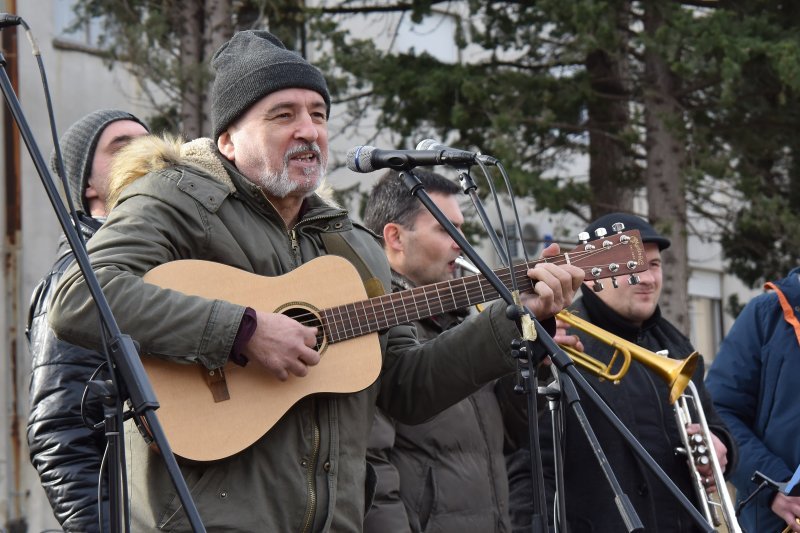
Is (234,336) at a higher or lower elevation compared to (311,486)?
higher

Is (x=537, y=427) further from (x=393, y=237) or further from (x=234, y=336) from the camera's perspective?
(x=393, y=237)

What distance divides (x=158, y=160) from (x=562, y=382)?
1496 mm

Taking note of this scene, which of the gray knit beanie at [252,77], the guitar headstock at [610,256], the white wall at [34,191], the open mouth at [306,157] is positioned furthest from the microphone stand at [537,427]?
the white wall at [34,191]

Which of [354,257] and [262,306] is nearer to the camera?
[262,306]

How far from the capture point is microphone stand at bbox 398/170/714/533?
3113 millimetres

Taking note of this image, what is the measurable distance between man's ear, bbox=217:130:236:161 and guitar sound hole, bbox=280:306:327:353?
611 millimetres

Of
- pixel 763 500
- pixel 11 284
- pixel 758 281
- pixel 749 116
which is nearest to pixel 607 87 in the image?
pixel 749 116

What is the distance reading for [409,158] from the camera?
3570 millimetres

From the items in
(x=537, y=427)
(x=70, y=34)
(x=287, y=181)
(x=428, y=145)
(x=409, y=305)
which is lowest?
(x=537, y=427)

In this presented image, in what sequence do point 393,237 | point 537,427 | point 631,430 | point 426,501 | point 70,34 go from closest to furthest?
point 537,427, point 426,501, point 631,430, point 393,237, point 70,34

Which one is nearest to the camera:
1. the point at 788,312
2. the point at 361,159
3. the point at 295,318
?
the point at 361,159

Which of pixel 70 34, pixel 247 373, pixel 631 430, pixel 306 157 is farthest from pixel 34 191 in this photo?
pixel 247 373

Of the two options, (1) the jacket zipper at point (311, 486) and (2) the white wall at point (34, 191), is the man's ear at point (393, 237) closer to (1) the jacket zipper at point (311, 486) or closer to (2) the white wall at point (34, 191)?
(1) the jacket zipper at point (311, 486)

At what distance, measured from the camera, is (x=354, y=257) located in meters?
4.01
